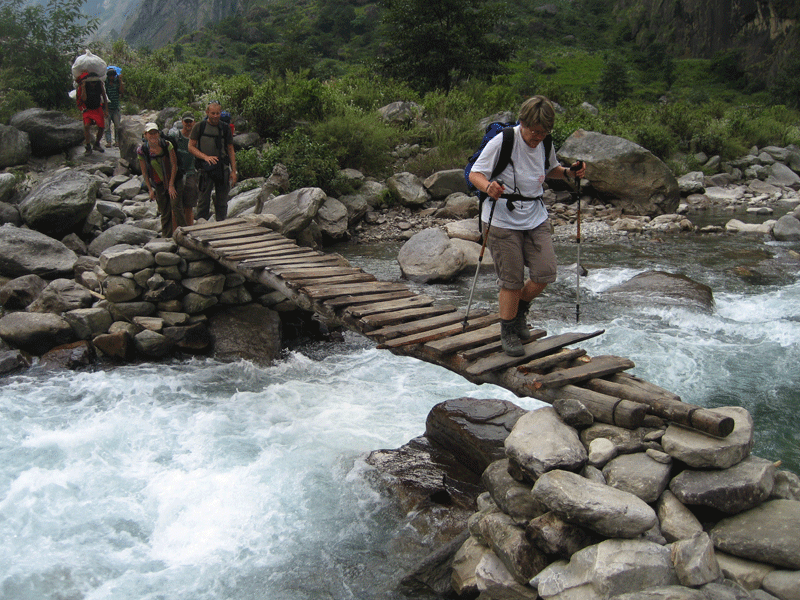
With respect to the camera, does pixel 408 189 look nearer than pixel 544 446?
No

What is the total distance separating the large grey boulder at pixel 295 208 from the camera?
11266mm

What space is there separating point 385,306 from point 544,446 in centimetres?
261

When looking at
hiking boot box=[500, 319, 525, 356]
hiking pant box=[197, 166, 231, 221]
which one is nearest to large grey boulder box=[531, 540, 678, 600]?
hiking boot box=[500, 319, 525, 356]

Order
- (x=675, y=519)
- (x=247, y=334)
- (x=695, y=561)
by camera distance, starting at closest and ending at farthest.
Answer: (x=695, y=561), (x=675, y=519), (x=247, y=334)

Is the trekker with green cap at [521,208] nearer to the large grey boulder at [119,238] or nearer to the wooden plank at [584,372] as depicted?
the wooden plank at [584,372]

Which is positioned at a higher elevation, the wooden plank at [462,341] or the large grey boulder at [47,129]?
the large grey boulder at [47,129]

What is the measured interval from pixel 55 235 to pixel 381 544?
26.2 feet

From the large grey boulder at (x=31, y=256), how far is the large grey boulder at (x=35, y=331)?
1.26 m

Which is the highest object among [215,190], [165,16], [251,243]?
[165,16]

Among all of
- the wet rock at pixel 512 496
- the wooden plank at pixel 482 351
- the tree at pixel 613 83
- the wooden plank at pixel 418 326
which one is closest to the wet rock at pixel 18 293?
the wooden plank at pixel 418 326

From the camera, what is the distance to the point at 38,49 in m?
15.5

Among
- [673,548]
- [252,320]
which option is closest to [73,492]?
[252,320]

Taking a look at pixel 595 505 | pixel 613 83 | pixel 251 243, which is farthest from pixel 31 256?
pixel 613 83

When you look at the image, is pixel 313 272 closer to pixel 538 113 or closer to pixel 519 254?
pixel 519 254
